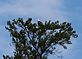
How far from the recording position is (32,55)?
45.9 metres

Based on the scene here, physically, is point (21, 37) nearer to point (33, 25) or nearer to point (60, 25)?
point (33, 25)

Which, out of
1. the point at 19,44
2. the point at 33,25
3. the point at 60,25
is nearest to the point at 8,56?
the point at 19,44

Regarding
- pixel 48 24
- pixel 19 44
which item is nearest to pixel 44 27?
pixel 48 24

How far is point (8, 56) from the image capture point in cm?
4703

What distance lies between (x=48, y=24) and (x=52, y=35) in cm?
154

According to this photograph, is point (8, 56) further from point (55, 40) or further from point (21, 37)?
point (55, 40)

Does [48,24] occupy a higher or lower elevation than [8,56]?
higher

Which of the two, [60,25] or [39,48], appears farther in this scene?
[60,25]

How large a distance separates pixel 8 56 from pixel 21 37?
9.66 feet

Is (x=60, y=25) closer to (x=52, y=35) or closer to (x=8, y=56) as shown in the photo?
(x=52, y=35)

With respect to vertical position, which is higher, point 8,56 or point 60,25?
point 60,25

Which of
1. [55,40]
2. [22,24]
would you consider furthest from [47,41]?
[22,24]

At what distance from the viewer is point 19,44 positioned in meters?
47.1

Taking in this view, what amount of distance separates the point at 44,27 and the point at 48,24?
2.25ft
